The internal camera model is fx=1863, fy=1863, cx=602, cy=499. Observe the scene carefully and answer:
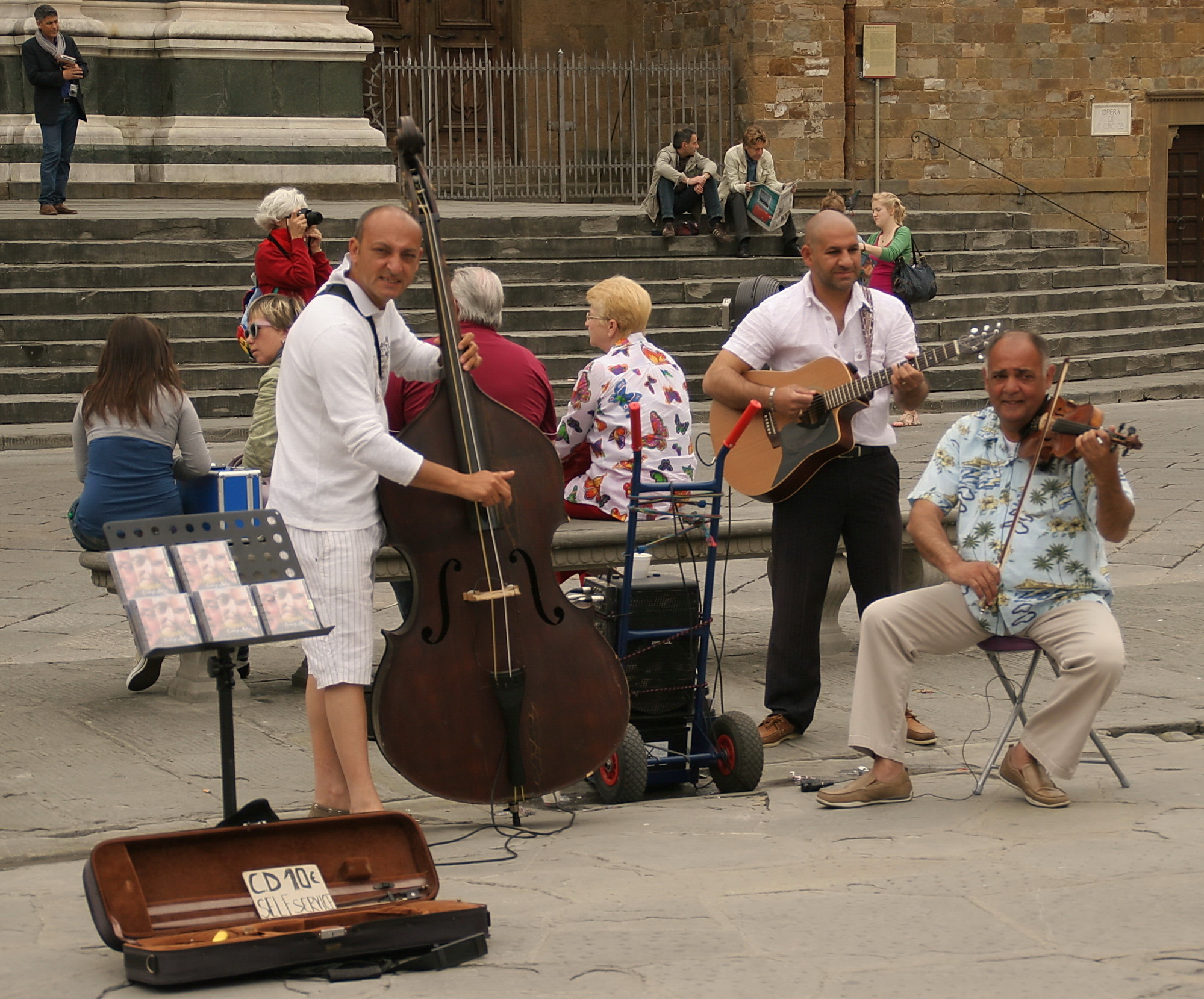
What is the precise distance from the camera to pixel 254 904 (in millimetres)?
3982

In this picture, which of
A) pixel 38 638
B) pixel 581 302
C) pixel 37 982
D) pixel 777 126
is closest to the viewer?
pixel 37 982

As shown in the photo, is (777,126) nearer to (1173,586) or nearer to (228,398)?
(228,398)

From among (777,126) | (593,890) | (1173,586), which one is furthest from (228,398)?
(777,126)

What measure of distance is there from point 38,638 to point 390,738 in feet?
10.1

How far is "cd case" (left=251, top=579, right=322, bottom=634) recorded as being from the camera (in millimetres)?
4242

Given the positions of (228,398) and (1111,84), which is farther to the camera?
(1111,84)

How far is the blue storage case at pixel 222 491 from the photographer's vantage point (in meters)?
6.39

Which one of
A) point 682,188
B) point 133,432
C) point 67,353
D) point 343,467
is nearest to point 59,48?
point 67,353

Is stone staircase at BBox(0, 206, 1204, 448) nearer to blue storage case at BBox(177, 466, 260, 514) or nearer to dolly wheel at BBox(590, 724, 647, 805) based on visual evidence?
blue storage case at BBox(177, 466, 260, 514)

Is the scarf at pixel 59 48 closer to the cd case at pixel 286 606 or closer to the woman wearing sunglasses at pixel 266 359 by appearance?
the woman wearing sunglasses at pixel 266 359

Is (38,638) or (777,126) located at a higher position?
(777,126)

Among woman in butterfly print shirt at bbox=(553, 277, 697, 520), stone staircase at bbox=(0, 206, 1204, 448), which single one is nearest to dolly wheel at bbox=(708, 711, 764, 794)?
woman in butterfly print shirt at bbox=(553, 277, 697, 520)

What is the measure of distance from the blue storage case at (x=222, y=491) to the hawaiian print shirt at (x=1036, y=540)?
8.32 feet

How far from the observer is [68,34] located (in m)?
16.7
